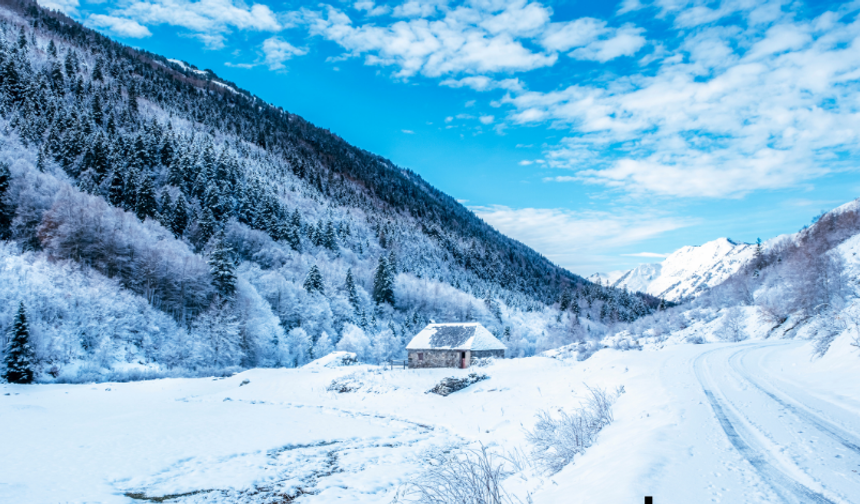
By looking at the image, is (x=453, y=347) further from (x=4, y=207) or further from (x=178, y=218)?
(x=4, y=207)

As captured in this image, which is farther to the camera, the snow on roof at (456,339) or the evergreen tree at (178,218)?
the evergreen tree at (178,218)

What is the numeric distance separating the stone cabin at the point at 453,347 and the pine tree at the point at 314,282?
32301 mm

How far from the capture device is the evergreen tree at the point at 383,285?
8512 cm

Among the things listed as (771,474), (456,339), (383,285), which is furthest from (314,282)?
(771,474)

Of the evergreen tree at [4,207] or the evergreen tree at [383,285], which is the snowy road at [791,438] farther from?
the evergreen tree at [383,285]

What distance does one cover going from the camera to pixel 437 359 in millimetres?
42031

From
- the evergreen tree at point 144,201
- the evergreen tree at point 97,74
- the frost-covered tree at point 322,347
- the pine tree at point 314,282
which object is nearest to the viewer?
the frost-covered tree at point 322,347

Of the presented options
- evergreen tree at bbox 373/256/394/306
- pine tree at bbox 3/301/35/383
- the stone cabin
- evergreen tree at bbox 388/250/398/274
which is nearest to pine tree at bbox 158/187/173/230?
pine tree at bbox 3/301/35/383

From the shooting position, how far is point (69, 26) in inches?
5974

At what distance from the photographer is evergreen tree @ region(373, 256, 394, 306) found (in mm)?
85125

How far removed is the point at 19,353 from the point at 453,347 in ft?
116

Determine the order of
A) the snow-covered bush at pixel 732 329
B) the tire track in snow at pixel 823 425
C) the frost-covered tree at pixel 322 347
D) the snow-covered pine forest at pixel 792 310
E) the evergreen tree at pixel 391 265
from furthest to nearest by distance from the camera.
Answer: the evergreen tree at pixel 391 265, the frost-covered tree at pixel 322 347, the snow-covered bush at pixel 732 329, the snow-covered pine forest at pixel 792 310, the tire track in snow at pixel 823 425

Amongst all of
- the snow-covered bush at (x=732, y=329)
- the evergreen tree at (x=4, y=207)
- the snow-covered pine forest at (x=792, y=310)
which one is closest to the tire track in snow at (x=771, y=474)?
the snow-covered pine forest at (x=792, y=310)

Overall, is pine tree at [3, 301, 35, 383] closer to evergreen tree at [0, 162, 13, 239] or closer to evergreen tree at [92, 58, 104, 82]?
evergreen tree at [0, 162, 13, 239]
